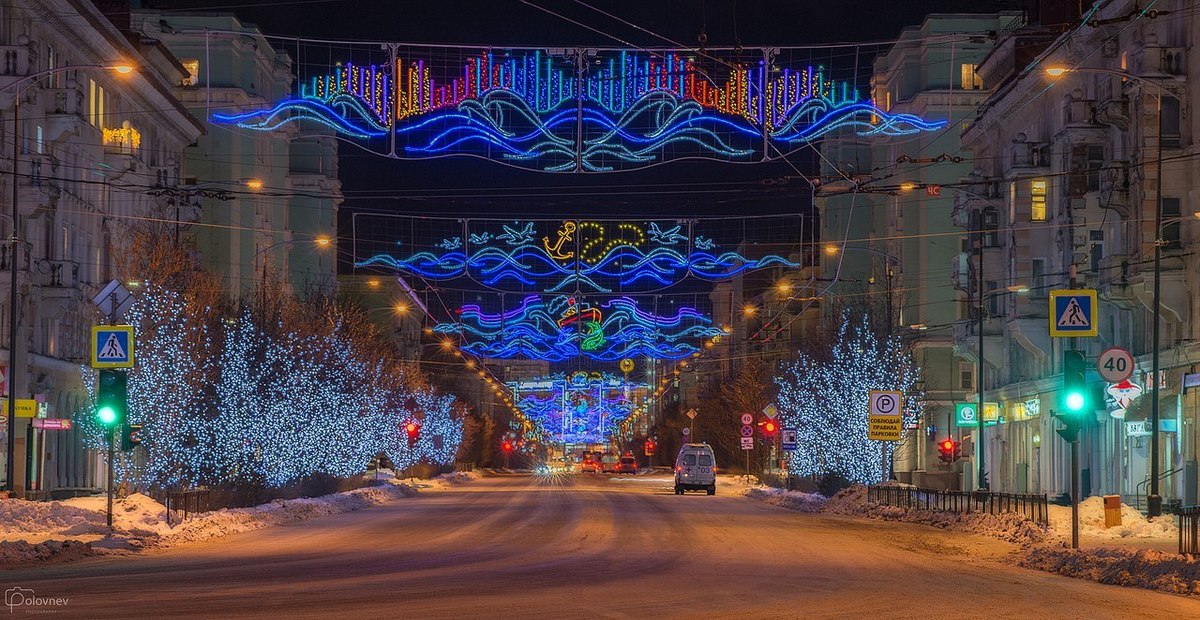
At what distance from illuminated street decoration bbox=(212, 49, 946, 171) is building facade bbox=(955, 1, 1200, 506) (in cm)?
607

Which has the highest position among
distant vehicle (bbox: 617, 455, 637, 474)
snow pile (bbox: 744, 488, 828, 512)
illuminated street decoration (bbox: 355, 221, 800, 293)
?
illuminated street decoration (bbox: 355, 221, 800, 293)

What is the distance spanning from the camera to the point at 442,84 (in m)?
34.0

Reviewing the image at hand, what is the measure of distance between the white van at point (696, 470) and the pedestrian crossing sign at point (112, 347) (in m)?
41.7

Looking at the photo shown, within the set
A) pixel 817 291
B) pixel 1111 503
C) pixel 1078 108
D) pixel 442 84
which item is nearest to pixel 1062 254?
pixel 1078 108

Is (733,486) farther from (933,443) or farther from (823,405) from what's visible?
(823,405)

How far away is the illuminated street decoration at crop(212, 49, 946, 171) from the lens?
111 ft

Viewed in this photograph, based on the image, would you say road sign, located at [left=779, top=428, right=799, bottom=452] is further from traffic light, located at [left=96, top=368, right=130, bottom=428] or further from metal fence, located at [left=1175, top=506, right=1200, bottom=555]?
metal fence, located at [left=1175, top=506, right=1200, bottom=555]

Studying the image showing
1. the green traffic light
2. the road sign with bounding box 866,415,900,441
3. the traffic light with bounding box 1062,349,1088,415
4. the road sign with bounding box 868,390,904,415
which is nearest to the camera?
the traffic light with bounding box 1062,349,1088,415

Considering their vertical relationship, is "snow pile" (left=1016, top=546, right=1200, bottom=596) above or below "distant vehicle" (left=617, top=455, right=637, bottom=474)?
above

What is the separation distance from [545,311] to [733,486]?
19.8 meters

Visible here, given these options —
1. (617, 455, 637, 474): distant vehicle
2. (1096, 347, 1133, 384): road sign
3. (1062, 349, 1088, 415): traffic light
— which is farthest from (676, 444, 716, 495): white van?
(617, 455, 637, 474): distant vehicle

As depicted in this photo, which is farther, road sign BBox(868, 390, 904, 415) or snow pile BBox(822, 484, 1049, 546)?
road sign BBox(868, 390, 904, 415)

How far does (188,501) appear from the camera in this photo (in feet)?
121

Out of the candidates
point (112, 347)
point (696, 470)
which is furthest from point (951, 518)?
point (696, 470)
